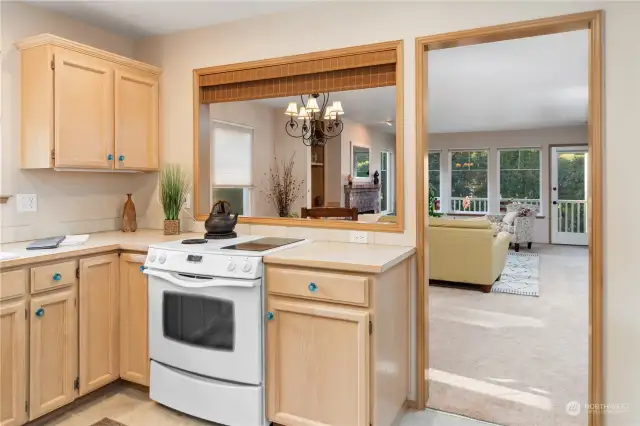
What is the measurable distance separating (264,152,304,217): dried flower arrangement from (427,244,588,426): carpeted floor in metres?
2.43

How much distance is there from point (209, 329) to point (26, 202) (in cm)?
150

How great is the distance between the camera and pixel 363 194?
8.05 m

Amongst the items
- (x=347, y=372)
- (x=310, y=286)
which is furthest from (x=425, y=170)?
(x=347, y=372)

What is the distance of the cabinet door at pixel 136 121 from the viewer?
2.96 m

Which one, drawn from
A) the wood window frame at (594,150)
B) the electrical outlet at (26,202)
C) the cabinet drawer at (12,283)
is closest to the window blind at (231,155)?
the electrical outlet at (26,202)

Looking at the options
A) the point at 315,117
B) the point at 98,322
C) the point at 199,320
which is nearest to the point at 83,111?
the point at 98,322

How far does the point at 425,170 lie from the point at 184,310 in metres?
1.55

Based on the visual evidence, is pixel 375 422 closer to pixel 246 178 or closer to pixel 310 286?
pixel 310 286

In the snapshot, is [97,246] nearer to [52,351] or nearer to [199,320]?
[52,351]

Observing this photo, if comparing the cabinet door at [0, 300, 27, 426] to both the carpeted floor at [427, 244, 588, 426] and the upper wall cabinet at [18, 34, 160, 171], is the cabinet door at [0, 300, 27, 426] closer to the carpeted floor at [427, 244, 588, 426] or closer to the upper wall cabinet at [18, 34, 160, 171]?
the upper wall cabinet at [18, 34, 160, 171]

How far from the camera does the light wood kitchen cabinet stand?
6.52 feet

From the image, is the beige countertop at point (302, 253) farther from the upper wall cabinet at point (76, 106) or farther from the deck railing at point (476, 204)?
the deck railing at point (476, 204)

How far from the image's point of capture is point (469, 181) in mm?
9906

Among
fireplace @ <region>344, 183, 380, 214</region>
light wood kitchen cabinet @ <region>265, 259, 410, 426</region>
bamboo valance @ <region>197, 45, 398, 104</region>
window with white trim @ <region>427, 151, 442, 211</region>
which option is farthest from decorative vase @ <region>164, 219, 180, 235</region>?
window with white trim @ <region>427, 151, 442, 211</region>
